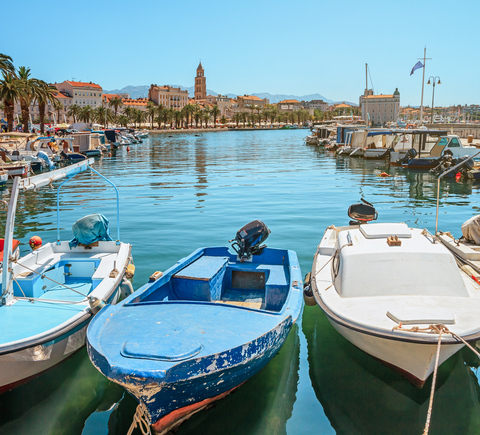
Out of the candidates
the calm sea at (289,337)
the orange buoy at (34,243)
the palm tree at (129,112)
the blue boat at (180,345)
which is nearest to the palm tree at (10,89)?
the calm sea at (289,337)

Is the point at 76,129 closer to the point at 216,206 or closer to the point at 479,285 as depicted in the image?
the point at 216,206

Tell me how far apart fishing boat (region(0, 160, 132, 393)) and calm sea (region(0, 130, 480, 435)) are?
83 centimetres

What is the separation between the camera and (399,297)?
8.15 metres

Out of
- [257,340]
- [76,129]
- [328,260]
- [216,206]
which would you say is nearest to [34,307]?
[257,340]

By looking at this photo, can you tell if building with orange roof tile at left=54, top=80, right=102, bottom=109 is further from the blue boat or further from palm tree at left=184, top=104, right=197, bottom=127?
the blue boat

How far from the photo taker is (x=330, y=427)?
699 centimetres

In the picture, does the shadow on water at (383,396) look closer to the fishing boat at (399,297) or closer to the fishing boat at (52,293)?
the fishing boat at (399,297)

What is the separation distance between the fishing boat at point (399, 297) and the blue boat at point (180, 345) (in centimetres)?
90

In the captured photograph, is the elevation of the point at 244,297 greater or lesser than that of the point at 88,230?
lesser

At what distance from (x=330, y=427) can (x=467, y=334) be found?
245 cm

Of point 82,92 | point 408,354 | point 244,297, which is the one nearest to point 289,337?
point 244,297

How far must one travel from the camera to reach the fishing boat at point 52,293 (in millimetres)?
7234

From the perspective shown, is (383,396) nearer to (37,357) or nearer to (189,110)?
(37,357)

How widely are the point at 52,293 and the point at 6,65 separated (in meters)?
49.7
